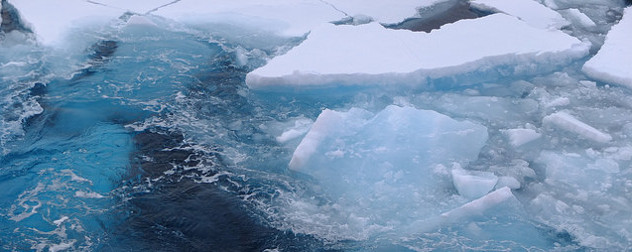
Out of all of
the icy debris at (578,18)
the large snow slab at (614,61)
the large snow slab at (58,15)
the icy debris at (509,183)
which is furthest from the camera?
the icy debris at (578,18)

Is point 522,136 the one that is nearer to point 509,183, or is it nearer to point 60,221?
point 509,183

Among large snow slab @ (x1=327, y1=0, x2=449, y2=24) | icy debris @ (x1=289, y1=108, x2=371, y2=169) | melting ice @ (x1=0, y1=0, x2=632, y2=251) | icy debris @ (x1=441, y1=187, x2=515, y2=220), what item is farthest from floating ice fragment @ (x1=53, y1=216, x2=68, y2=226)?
large snow slab @ (x1=327, y1=0, x2=449, y2=24)

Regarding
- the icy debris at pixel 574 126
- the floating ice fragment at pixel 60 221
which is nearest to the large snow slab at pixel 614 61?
the icy debris at pixel 574 126

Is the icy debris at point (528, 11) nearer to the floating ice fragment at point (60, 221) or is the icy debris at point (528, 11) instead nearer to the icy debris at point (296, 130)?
the icy debris at point (296, 130)

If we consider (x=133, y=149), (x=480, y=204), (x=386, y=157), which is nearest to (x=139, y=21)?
(x=133, y=149)

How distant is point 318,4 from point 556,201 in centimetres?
336

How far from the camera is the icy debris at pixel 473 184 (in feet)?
11.2

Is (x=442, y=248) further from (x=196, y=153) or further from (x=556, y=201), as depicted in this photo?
(x=196, y=153)

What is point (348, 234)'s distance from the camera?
3.25 metres

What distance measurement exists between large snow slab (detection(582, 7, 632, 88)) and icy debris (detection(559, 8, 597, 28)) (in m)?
0.34

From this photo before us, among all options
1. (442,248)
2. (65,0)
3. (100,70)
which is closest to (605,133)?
(442,248)

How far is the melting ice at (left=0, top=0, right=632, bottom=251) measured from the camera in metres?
3.30

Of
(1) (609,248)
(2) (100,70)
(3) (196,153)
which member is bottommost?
(1) (609,248)

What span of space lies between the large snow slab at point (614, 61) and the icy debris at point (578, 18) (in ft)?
1.11
